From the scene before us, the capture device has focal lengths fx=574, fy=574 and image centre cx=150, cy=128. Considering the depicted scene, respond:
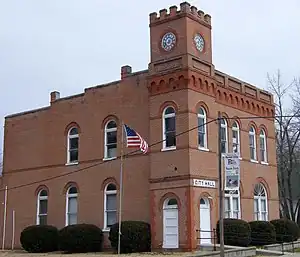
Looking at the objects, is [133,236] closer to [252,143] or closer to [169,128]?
[169,128]

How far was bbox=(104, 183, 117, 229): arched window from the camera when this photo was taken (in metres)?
31.1

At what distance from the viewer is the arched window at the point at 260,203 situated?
33.4 metres

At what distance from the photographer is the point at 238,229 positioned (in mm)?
28844

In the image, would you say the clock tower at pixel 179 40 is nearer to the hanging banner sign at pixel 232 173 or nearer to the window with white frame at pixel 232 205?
the window with white frame at pixel 232 205

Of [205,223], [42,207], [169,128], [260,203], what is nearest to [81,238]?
[42,207]

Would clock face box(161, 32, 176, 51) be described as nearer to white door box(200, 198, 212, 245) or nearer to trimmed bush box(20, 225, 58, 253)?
white door box(200, 198, 212, 245)

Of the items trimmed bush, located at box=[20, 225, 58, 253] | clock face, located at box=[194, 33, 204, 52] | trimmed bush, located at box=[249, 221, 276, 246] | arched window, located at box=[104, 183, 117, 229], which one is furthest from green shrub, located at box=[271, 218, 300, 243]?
trimmed bush, located at box=[20, 225, 58, 253]

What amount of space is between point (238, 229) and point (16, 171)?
15.6 meters

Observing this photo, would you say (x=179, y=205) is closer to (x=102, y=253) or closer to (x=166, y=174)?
(x=166, y=174)

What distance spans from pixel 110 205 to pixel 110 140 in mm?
3601

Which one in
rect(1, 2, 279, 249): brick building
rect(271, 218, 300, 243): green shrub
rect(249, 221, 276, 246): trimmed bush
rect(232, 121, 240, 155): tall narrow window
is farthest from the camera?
rect(271, 218, 300, 243): green shrub

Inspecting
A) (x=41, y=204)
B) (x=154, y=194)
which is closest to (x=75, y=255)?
(x=154, y=194)

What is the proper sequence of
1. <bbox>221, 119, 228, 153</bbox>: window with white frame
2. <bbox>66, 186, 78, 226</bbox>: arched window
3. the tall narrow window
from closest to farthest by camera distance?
<bbox>221, 119, 228, 153</bbox>: window with white frame < the tall narrow window < <bbox>66, 186, 78, 226</bbox>: arched window

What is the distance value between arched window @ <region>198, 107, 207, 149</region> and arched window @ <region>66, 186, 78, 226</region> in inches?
336
